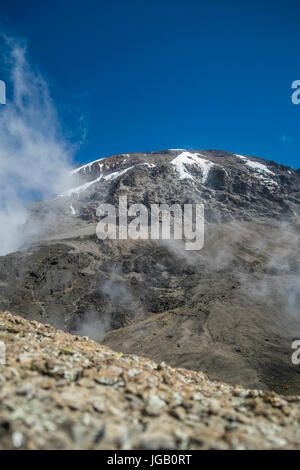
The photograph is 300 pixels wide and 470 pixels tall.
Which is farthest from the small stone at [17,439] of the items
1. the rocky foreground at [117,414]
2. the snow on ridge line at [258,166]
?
the snow on ridge line at [258,166]

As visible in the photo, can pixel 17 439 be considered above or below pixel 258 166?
below

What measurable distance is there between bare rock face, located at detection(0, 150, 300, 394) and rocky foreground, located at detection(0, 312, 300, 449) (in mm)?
25449

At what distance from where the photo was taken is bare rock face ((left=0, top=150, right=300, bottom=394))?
1420 inches

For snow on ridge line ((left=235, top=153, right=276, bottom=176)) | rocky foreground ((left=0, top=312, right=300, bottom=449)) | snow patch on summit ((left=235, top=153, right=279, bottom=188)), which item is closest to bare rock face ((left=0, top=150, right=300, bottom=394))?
rocky foreground ((left=0, top=312, right=300, bottom=449))

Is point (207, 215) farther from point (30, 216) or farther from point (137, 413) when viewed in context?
point (137, 413)

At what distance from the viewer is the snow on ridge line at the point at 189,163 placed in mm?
154125

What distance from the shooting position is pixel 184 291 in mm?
64938

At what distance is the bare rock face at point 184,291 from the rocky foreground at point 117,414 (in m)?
25.4

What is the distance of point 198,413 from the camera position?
4.92 meters

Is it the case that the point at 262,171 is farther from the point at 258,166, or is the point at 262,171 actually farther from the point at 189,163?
the point at 189,163

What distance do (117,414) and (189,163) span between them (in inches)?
6648

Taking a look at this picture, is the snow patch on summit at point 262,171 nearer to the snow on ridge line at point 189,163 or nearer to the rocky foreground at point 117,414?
the snow on ridge line at point 189,163

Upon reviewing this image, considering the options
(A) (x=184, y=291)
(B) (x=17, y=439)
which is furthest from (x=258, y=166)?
(B) (x=17, y=439)
